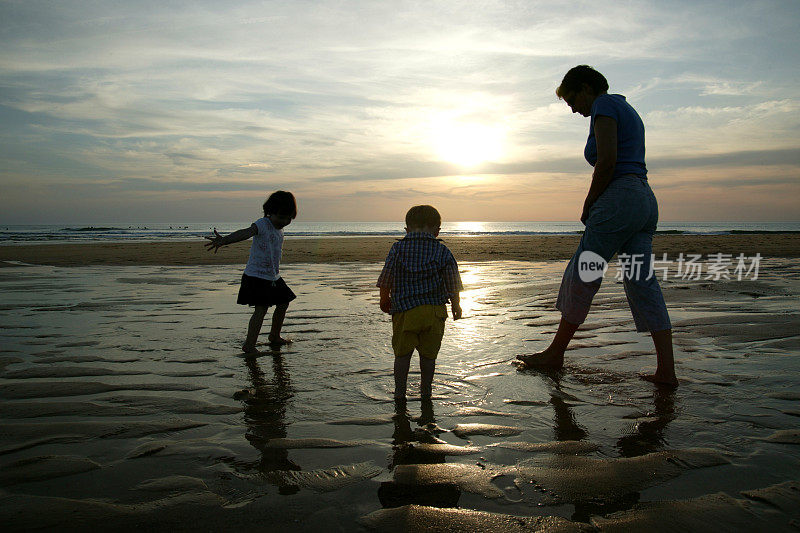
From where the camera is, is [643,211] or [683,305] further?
[683,305]

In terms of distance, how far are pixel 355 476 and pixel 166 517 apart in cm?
72

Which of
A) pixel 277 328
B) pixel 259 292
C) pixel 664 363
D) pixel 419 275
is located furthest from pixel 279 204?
pixel 664 363

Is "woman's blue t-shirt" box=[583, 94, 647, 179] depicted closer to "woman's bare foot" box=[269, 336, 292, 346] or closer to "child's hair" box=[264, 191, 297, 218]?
"child's hair" box=[264, 191, 297, 218]

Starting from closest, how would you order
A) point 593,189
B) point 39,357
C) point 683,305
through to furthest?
point 593,189, point 39,357, point 683,305

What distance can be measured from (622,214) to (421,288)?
1515 millimetres

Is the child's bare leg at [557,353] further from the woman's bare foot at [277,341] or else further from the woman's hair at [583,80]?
the woman's bare foot at [277,341]

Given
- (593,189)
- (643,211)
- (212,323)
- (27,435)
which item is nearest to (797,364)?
(643,211)

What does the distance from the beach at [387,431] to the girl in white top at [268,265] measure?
39cm

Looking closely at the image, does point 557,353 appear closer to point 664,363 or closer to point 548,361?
point 548,361

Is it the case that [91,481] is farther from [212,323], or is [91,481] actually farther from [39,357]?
[212,323]

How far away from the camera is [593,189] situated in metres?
3.82

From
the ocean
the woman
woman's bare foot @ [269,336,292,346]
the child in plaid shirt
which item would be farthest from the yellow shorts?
the ocean

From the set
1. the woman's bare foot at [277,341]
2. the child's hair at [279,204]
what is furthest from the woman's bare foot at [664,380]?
the child's hair at [279,204]

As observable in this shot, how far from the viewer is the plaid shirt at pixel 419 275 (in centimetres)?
351
